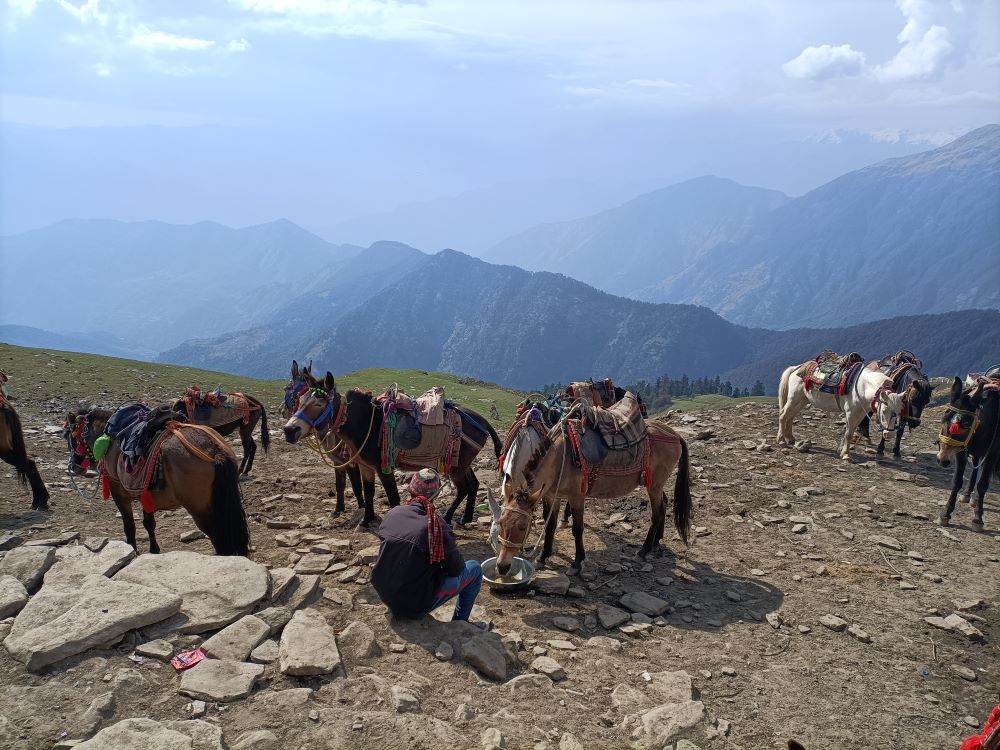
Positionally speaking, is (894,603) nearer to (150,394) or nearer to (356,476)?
(356,476)

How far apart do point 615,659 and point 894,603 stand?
158 inches

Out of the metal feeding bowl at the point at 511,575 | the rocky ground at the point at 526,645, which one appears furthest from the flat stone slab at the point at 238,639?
the metal feeding bowl at the point at 511,575

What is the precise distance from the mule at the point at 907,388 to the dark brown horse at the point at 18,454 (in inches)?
658

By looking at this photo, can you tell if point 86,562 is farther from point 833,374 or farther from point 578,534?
point 833,374

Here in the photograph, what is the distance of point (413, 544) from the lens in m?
5.86

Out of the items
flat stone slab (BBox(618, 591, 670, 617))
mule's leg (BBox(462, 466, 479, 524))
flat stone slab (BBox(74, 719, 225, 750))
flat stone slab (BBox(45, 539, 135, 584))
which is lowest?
flat stone slab (BBox(74, 719, 225, 750))

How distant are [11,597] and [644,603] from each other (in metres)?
6.85

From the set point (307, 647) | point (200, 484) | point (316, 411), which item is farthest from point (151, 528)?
point (307, 647)

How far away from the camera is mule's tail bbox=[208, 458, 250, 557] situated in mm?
7438

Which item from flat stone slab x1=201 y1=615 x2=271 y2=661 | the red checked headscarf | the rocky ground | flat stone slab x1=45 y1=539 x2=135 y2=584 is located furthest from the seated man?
flat stone slab x1=45 y1=539 x2=135 y2=584

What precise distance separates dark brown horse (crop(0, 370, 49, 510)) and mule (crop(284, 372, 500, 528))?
5394 millimetres

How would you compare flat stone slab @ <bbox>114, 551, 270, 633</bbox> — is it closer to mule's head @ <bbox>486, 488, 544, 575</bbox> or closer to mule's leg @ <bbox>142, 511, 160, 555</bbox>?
mule's leg @ <bbox>142, 511, 160, 555</bbox>

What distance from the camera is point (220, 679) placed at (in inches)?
194

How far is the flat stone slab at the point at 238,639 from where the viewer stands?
5.23 m
